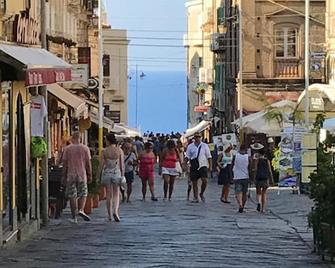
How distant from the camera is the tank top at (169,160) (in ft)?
105

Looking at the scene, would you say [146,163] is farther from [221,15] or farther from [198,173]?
[221,15]

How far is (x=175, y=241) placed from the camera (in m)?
18.7

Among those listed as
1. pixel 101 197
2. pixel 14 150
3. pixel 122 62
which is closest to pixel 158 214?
pixel 101 197

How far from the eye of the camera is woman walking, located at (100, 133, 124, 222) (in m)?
23.3

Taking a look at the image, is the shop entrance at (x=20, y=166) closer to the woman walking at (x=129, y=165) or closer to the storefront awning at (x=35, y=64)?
the storefront awning at (x=35, y=64)

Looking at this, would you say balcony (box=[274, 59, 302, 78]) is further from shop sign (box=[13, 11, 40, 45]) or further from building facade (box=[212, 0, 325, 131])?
shop sign (box=[13, 11, 40, 45])

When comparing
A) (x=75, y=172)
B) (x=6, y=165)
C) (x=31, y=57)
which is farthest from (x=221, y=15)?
(x=31, y=57)

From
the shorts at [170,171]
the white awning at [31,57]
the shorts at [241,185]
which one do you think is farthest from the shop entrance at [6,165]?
the shorts at [170,171]

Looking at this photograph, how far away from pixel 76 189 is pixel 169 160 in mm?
9893

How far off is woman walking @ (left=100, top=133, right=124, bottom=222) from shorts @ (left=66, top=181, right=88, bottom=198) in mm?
951

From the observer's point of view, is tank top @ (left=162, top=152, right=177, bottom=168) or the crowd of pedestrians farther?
tank top @ (left=162, top=152, right=177, bottom=168)

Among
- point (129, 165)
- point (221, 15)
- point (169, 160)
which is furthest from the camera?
point (221, 15)

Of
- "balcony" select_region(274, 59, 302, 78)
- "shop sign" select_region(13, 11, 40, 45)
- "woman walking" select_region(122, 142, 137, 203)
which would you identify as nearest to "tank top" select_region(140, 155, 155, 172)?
"woman walking" select_region(122, 142, 137, 203)

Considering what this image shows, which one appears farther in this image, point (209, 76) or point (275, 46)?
point (209, 76)
